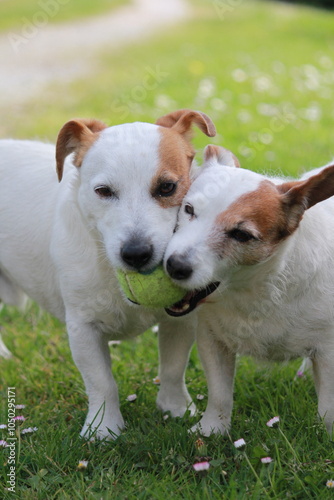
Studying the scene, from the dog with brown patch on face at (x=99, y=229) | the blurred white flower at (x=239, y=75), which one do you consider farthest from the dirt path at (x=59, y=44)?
the dog with brown patch on face at (x=99, y=229)

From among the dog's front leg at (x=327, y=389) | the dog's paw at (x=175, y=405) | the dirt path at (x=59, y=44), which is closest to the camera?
the dog's front leg at (x=327, y=389)

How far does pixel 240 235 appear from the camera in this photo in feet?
10.3

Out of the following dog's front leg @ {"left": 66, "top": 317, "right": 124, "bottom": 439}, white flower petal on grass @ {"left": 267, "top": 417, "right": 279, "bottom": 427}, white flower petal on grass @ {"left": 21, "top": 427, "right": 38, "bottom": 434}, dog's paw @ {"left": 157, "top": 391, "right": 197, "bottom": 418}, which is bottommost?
dog's paw @ {"left": 157, "top": 391, "right": 197, "bottom": 418}

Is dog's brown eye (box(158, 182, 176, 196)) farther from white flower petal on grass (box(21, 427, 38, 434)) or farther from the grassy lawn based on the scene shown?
white flower petal on grass (box(21, 427, 38, 434))

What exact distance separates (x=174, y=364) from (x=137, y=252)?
3.95 ft

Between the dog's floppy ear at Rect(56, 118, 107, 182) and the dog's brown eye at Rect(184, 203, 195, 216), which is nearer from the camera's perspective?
the dog's brown eye at Rect(184, 203, 195, 216)

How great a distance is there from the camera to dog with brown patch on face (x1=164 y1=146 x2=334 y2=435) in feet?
10.3

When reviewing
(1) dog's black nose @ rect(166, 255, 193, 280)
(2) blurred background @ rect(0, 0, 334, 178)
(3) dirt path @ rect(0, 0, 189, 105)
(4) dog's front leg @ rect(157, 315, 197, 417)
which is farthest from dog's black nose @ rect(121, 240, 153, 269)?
(3) dirt path @ rect(0, 0, 189, 105)

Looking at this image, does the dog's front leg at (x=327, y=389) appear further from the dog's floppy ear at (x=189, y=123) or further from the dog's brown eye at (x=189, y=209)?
the dog's floppy ear at (x=189, y=123)

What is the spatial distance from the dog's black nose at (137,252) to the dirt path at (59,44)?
9090 millimetres

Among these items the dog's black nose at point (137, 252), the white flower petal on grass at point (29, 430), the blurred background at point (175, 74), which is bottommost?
the blurred background at point (175, 74)

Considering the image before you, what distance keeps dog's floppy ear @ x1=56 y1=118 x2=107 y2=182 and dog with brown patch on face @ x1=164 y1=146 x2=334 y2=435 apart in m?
0.63

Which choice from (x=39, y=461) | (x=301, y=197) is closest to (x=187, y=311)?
(x=301, y=197)

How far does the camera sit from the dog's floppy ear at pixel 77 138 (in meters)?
3.72
